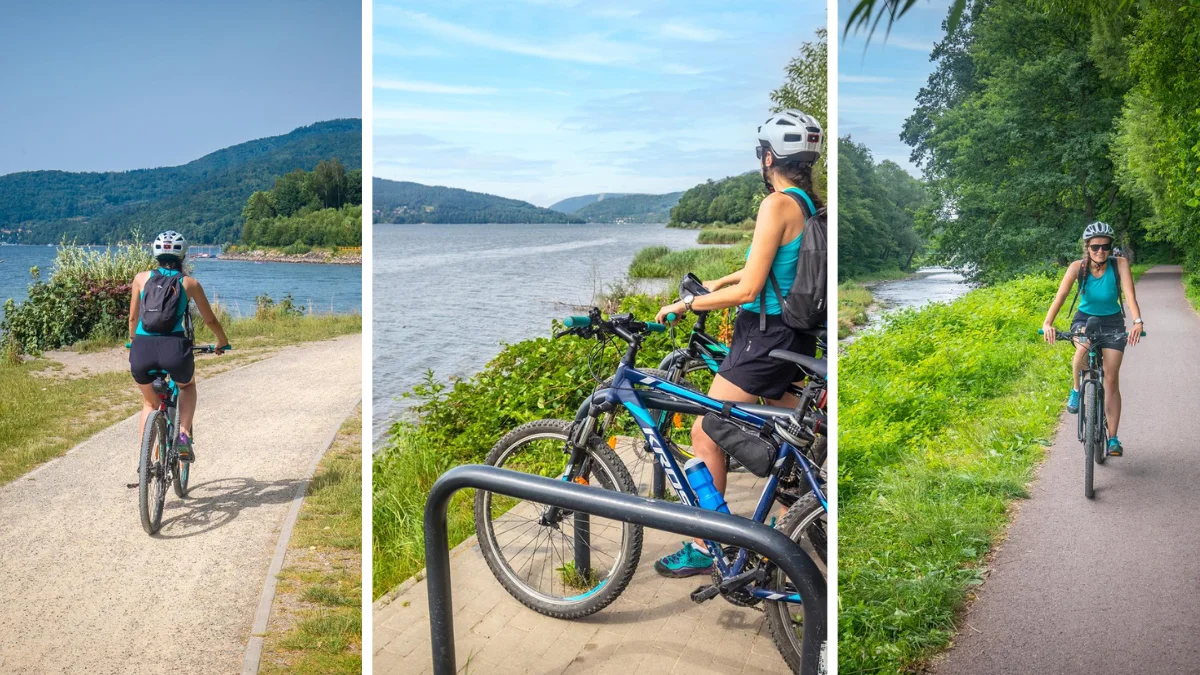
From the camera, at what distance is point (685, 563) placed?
255 cm

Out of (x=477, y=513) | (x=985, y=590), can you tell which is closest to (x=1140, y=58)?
(x=985, y=590)

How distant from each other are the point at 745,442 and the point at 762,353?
0.23m

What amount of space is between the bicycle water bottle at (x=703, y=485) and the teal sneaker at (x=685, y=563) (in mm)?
267

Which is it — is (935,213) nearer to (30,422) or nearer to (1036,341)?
(1036,341)

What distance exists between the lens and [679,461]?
2404 millimetres

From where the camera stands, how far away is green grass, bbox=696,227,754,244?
2283mm

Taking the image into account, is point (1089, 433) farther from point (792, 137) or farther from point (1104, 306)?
point (792, 137)

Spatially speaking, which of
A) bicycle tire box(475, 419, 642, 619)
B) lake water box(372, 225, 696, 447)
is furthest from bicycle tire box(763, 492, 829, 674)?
lake water box(372, 225, 696, 447)

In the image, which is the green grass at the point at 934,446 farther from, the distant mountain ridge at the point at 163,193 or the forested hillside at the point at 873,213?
the distant mountain ridge at the point at 163,193

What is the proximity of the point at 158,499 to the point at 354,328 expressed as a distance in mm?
887

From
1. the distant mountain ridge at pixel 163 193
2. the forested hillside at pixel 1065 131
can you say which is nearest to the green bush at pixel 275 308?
the distant mountain ridge at pixel 163 193

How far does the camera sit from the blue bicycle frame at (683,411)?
7.38 ft

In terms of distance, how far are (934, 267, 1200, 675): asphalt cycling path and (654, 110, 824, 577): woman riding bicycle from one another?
0.72 metres

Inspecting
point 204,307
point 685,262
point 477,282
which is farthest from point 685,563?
point 204,307
